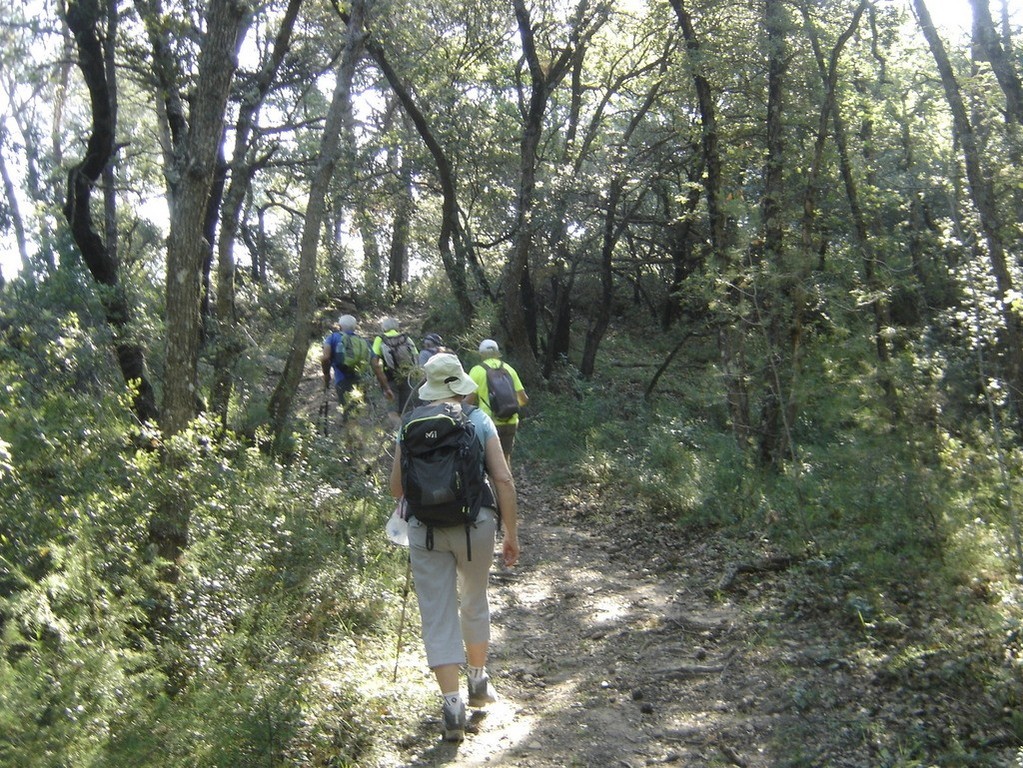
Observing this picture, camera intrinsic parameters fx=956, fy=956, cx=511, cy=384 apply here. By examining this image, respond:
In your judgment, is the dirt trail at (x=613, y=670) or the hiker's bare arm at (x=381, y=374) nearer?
the dirt trail at (x=613, y=670)

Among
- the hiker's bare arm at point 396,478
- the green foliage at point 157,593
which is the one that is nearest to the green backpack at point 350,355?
the green foliage at point 157,593

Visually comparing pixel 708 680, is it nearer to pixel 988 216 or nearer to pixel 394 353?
pixel 988 216

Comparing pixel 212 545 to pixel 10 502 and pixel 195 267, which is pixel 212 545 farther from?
pixel 195 267

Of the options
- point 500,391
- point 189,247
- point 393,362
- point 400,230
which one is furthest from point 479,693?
point 400,230

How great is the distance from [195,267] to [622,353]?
17283 millimetres

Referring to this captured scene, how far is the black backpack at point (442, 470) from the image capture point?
4.99 meters

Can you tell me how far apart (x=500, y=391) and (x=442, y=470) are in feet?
15.4

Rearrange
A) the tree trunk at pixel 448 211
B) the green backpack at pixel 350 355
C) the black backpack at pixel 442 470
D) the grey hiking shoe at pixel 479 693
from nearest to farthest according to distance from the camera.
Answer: the black backpack at pixel 442 470 < the grey hiking shoe at pixel 479 693 < the green backpack at pixel 350 355 < the tree trunk at pixel 448 211

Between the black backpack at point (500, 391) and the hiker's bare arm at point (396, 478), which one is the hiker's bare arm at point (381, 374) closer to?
the black backpack at point (500, 391)

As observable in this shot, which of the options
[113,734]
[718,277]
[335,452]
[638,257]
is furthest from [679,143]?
[113,734]

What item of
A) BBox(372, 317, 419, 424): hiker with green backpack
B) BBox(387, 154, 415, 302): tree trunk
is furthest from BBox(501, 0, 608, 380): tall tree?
BBox(372, 317, 419, 424): hiker with green backpack

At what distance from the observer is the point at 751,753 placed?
5.15 m

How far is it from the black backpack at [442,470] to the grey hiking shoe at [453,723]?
104 cm

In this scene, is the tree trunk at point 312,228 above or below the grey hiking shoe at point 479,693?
above
